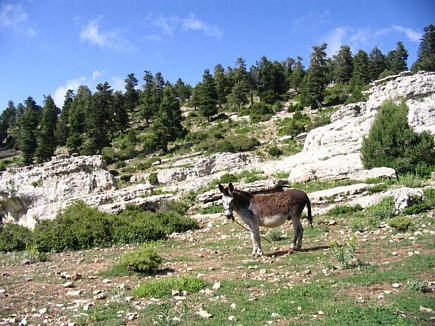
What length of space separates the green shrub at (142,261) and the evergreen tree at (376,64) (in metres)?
78.8

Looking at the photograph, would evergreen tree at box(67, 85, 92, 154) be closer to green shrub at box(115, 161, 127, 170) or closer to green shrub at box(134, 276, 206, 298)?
green shrub at box(115, 161, 127, 170)

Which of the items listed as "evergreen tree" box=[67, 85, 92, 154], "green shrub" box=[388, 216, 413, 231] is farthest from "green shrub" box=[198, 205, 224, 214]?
"evergreen tree" box=[67, 85, 92, 154]

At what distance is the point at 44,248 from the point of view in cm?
1667

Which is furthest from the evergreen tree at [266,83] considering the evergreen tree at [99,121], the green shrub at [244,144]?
the evergreen tree at [99,121]

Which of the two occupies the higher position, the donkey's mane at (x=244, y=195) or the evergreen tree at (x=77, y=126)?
the evergreen tree at (x=77, y=126)

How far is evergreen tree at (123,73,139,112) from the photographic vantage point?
318 feet

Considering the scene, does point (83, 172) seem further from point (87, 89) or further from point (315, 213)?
point (87, 89)

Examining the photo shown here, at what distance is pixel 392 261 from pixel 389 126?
15605 mm

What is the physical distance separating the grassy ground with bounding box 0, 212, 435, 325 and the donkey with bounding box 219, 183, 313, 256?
71 cm

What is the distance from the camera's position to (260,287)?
8133mm

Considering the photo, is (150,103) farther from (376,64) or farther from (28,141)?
(376,64)

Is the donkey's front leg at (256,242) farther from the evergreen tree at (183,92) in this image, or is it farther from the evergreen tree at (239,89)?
the evergreen tree at (183,92)

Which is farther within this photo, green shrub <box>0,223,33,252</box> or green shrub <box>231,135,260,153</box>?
green shrub <box>231,135,260,153</box>

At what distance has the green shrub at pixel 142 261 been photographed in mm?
10102
